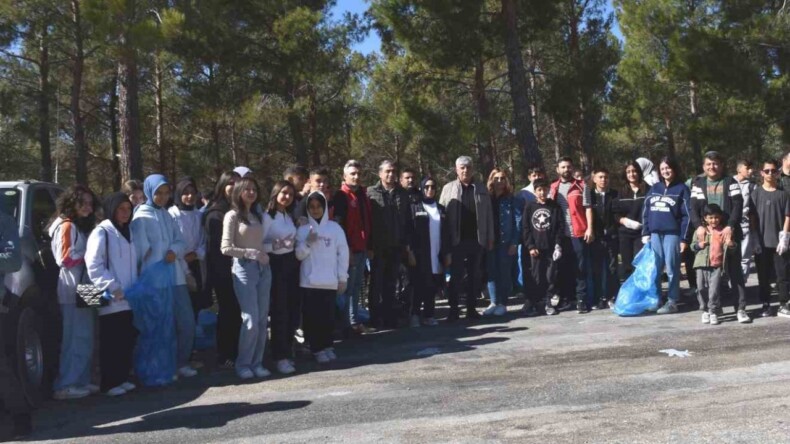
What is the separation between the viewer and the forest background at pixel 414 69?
17594 millimetres

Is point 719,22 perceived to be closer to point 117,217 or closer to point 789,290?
point 789,290

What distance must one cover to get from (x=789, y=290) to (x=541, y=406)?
16.7 ft

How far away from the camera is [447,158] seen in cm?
2503

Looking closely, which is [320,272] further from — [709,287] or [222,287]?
[709,287]

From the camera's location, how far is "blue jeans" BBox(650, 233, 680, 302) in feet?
33.2

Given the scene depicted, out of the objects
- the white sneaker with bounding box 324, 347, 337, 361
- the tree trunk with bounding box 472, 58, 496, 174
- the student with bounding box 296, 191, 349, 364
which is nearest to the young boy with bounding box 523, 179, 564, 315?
the student with bounding box 296, 191, 349, 364

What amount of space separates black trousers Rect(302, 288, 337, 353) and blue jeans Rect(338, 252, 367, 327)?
1.19m

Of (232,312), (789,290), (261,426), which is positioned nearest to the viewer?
(261,426)

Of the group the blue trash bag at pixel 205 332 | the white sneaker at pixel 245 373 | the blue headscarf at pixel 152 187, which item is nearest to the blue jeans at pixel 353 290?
the blue trash bag at pixel 205 332

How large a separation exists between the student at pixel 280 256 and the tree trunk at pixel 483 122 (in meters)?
12.9

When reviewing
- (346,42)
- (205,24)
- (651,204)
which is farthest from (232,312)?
(346,42)

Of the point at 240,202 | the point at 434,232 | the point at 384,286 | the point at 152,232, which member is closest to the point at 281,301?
the point at 240,202

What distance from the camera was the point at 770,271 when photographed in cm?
986

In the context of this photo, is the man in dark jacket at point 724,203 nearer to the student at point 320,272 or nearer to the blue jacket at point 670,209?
the blue jacket at point 670,209
